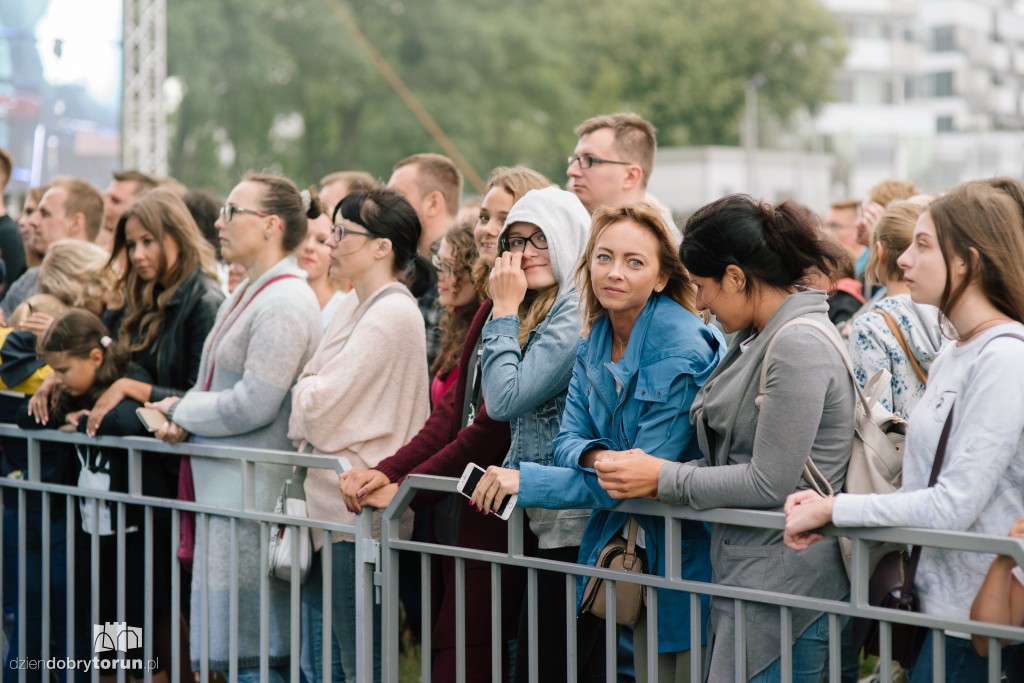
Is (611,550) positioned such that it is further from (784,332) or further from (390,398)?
(390,398)

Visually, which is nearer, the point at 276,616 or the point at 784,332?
the point at 784,332

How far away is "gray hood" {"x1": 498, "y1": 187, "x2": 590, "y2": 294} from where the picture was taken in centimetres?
377

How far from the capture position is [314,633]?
437 centimetres

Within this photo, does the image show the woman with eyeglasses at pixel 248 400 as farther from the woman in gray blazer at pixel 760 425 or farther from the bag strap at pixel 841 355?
the bag strap at pixel 841 355

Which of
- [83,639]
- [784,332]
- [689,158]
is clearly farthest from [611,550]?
[689,158]

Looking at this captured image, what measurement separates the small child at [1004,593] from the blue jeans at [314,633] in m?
2.35

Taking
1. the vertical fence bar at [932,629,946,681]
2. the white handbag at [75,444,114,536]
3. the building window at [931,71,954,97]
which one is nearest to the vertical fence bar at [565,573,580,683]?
the vertical fence bar at [932,629,946,681]

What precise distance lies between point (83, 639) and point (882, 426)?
329 centimetres

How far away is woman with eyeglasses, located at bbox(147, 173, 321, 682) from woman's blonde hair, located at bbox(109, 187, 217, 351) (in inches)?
11.7

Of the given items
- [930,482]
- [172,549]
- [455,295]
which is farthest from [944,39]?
[930,482]

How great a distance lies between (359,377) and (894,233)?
2090 millimetres

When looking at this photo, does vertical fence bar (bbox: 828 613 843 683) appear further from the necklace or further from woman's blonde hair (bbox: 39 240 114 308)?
woman's blonde hair (bbox: 39 240 114 308)

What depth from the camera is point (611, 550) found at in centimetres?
329
